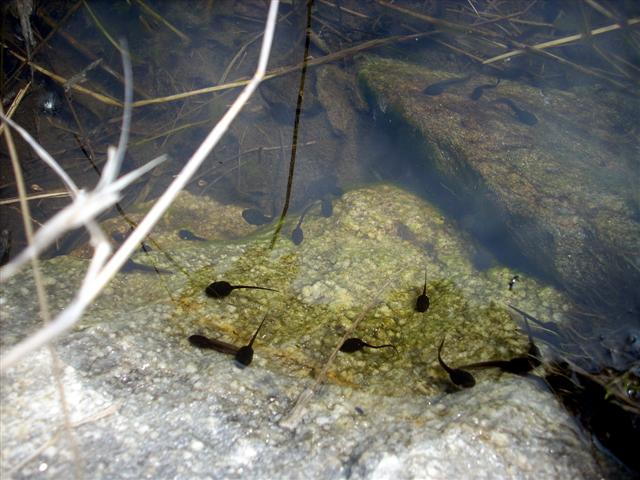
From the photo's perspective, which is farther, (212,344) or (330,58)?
(330,58)

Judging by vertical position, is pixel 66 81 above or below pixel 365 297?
below

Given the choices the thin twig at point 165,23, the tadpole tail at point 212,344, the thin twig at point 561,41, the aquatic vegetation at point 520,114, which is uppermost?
the thin twig at point 561,41

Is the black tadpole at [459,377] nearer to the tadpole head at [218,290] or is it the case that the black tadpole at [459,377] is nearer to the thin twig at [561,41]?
the tadpole head at [218,290]

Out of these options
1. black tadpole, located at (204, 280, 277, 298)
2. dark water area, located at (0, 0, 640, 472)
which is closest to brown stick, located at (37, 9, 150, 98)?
dark water area, located at (0, 0, 640, 472)

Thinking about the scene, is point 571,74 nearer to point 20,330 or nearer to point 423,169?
point 423,169

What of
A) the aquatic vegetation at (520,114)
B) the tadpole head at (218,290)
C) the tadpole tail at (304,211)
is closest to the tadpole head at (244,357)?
the tadpole head at (218,290)

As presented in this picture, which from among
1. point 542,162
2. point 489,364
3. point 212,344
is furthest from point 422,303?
point 542,162

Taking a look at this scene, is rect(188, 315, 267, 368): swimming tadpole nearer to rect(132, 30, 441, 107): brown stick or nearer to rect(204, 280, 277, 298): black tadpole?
rect(204, 280, 277, 298): black tadpole

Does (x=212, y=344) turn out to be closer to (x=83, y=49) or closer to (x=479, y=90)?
(x=479, y=90)
